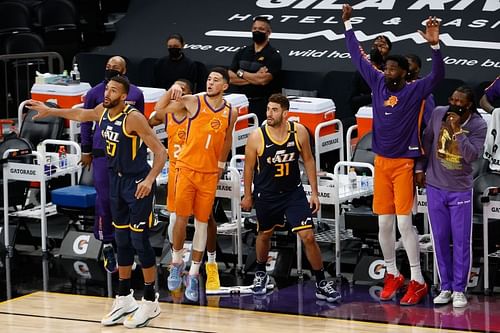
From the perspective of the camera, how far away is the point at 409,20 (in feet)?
57.8

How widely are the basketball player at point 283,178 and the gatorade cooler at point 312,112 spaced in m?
2.19

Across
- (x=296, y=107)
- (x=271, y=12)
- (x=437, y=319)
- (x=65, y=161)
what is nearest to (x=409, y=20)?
(x=271, y=12)

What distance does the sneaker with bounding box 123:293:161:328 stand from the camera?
39.2 ft

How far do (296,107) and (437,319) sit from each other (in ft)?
12.2

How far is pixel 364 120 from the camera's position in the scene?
48.3 ft

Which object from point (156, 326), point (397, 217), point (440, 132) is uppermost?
point (440, 132)

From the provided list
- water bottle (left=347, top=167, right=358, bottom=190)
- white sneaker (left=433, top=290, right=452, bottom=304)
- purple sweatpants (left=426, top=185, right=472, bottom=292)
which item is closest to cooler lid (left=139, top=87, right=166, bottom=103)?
water bottle (left=347, top=167, right=358, bottom=190)

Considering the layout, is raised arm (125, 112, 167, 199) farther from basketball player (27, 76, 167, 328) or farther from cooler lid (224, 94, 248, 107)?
cooler lid (224, 94, 248, 107)

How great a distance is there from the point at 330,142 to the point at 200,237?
243 centimetres

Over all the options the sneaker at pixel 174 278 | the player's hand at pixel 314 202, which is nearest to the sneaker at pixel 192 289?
the sneaker at pixel 174 278

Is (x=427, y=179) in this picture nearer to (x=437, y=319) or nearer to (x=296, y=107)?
(x=437, y=319)

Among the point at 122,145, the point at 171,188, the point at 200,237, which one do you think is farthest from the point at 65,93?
the point at 122,145

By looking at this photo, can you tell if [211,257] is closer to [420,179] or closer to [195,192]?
[195,192]

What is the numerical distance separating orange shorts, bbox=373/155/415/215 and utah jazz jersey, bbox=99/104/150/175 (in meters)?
2.06
